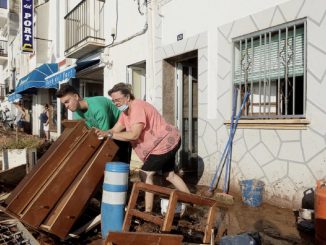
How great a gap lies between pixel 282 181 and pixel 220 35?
2.80 m

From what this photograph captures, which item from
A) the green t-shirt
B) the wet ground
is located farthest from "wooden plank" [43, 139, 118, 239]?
the green t-shirt

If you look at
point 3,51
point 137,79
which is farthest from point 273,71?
point 3,51

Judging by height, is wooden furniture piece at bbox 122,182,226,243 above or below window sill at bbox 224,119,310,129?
below

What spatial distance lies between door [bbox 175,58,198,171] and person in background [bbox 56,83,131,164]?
310 centimetres

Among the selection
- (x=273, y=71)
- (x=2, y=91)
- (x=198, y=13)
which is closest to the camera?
(x=273, y=71)

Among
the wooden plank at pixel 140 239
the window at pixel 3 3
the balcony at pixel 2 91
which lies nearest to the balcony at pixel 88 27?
the wooden plank at pixel 140 239

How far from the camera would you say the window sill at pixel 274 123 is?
15.7 feet

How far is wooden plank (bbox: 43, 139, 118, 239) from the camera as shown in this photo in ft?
12.1

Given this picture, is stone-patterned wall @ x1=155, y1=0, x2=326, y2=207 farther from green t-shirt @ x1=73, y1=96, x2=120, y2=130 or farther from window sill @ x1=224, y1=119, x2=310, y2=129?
green t-shirt @ x1=73, y1=96, x2=120, y2=130

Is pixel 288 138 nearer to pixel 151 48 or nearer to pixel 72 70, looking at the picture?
pixel 151 48

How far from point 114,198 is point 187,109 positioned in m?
4.50

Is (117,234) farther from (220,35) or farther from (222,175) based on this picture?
(220,35)

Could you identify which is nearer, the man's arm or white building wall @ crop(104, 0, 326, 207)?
the man's arm

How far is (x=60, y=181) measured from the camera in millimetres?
3877
